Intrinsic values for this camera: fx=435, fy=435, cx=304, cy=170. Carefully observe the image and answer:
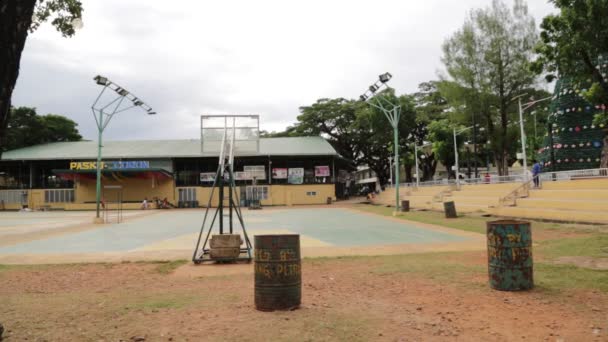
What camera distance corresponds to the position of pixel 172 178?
50.0m

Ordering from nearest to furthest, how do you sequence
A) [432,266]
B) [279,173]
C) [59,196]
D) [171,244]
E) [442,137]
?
[432,266]
[171,244]
[442,137]
[59,196]
[279,173]

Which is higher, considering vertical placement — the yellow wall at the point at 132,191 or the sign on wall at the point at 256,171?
the sign on wall at the point at 256,171

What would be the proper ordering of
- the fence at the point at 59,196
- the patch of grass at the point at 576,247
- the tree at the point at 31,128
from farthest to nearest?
the tree at the point at 31,128 < the fence at the point at 59,196 < the patch of grass at the point at 576,247

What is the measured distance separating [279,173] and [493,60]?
26624 millimetres

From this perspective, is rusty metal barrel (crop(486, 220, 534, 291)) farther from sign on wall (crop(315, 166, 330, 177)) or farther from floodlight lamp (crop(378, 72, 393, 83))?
sign on wall (crop(315, 166, 330, 177))

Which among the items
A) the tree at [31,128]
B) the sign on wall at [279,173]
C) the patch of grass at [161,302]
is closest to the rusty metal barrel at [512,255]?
the patch of grass at [161,302]

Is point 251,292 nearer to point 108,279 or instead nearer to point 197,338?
point 197,338

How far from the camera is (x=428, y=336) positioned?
4.79 metres

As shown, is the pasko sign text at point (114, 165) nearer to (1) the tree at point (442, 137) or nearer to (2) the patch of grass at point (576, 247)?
(1) the tree at point (442, 137)

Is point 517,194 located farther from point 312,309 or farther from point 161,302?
point 161,302

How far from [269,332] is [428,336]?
176 cm

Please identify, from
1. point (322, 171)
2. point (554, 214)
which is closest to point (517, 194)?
point (554, 214)

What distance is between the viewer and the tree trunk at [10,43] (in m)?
4.17

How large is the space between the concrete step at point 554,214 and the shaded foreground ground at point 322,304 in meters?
8.27
